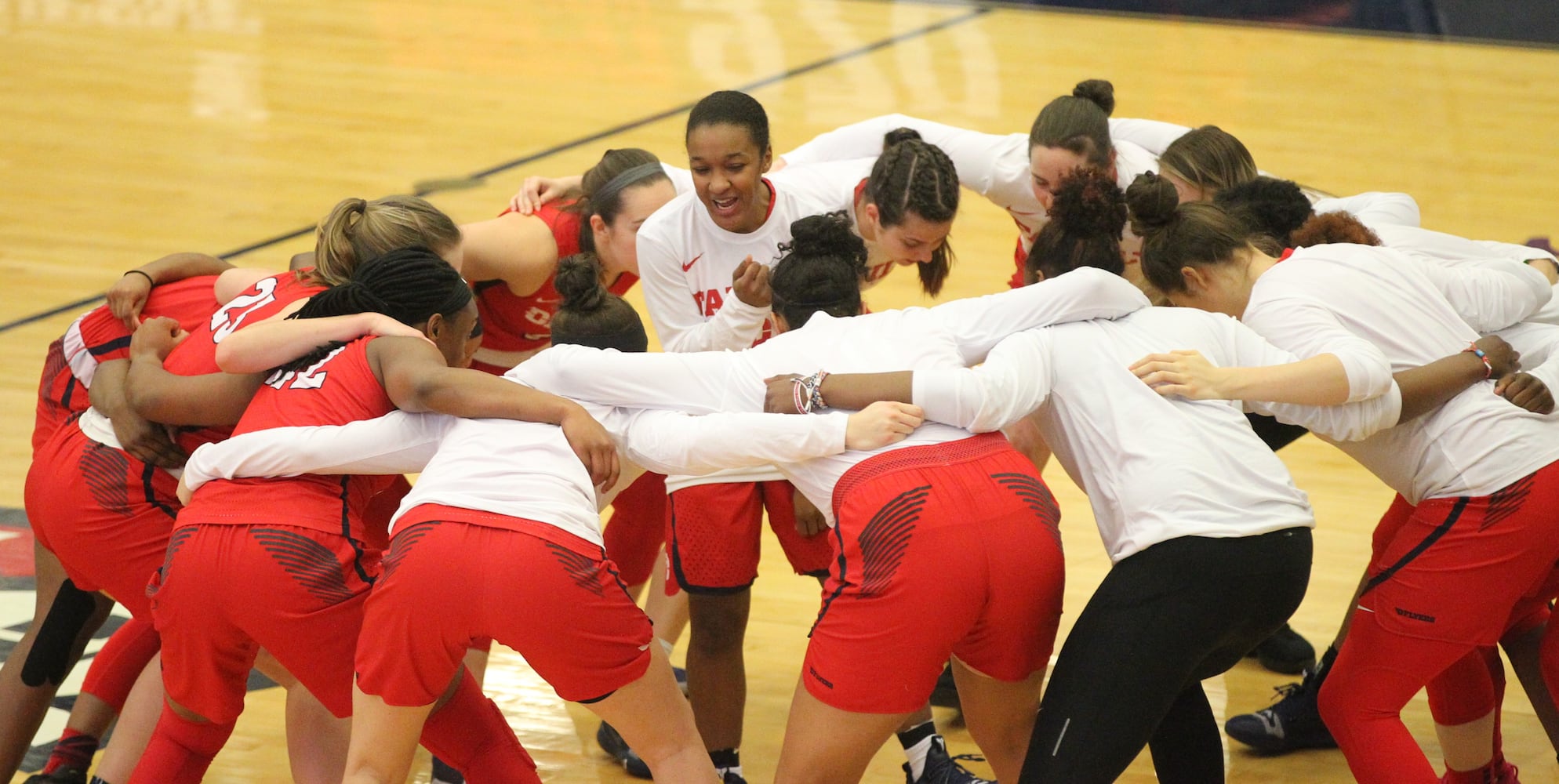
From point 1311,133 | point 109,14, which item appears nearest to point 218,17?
point 109,14

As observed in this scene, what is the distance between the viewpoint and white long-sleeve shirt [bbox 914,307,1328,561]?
2529 mm

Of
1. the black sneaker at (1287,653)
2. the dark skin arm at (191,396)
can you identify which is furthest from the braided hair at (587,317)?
the black sneaker at (1287,653)

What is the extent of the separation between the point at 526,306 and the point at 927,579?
A: 71.9 inches

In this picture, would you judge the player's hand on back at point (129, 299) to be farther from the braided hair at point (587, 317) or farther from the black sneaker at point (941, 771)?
the black sneaker at point (941, 771)

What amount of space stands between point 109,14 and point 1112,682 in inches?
412

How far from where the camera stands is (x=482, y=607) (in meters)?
2.41

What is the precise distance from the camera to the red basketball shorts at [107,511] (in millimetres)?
2979

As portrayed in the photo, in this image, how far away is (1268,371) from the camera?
2650 mm

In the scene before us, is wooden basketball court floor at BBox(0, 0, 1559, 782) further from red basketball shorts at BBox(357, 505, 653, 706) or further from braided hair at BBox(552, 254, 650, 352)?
red basketball shorts at BBox(357, 505, 653, 706)

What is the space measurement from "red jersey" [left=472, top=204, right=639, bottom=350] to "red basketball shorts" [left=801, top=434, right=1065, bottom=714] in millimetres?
1581

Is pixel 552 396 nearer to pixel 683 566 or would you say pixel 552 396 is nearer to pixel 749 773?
pixel 683 566

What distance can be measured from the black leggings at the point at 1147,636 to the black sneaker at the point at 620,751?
49.0 inches

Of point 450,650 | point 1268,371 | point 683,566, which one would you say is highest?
point 1268,371

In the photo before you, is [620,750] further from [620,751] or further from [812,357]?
[812,357]
